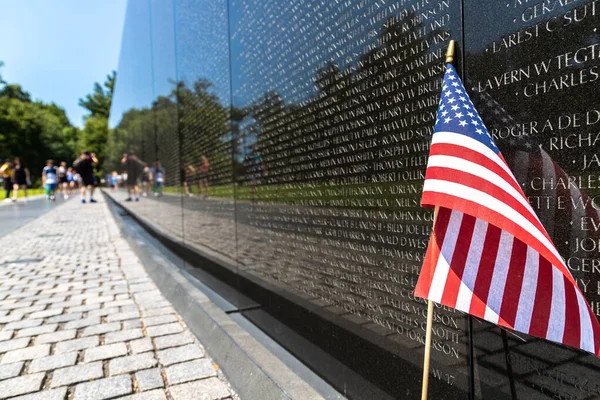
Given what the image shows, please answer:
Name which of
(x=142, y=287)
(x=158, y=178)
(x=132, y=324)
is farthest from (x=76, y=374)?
(x=158, y=178)

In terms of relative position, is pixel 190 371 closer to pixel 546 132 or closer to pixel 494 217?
pixel 494 217

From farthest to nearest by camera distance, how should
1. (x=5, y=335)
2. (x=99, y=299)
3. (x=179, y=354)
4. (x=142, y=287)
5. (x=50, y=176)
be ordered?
(x=50, y=176), (x=142, y=287), (x=99, y=299), (x=5, y=335), (x=179, y=354)

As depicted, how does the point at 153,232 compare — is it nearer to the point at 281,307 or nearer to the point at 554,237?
the point at 281,307

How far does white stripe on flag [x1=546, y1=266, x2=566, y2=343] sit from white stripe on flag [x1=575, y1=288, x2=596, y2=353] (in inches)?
1.8

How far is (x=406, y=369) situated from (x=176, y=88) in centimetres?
679

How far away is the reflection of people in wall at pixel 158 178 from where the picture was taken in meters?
10.6

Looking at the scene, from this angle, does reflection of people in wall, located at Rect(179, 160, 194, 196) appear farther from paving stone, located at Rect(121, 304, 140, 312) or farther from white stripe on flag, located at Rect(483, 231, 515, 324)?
white stripe on flag, located at Rect(483, 231, 515, 324)

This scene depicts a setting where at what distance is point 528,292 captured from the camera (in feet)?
4.79

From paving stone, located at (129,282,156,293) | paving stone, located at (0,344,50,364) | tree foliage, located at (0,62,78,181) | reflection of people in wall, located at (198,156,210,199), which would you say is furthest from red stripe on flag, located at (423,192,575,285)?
tree foliage, located at (0,62,78,181)

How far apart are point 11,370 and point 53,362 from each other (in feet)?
0.89

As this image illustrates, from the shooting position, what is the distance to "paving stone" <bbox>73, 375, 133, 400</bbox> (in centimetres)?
291

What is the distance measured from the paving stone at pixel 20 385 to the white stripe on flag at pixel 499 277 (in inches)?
116

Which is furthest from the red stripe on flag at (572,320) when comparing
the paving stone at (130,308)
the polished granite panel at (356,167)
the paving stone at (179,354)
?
the paving stone at (130,308)

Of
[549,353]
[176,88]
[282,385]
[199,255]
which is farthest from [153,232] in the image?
[549,353]
